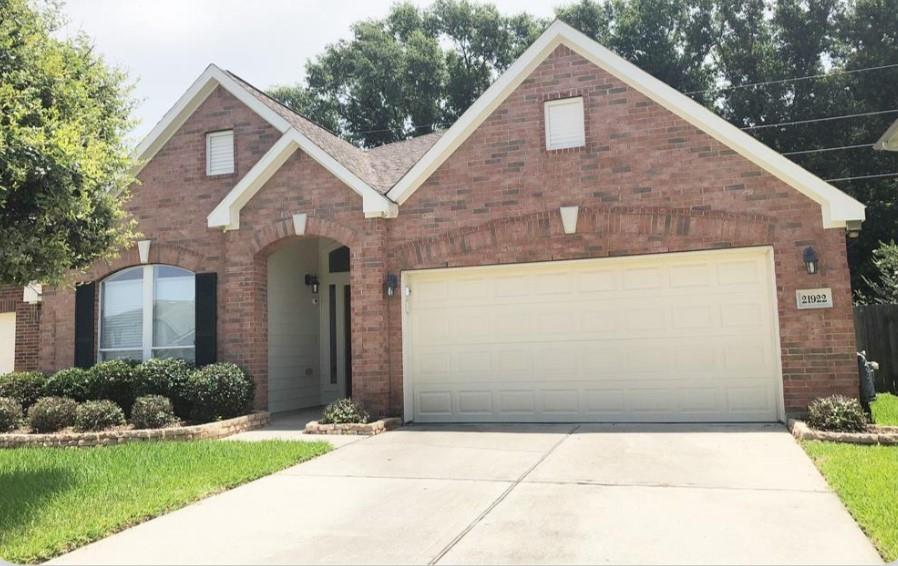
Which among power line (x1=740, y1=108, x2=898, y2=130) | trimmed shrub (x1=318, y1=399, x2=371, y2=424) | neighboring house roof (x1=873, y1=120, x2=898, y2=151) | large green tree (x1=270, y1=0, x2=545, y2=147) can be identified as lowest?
trimmed shrub (x1=318, y1=399, x2=371, y2=424)

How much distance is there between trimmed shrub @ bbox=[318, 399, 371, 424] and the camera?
10.7m

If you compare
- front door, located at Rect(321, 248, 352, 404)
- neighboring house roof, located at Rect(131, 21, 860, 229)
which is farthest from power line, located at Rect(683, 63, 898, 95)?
front door, located at Rect(321, 248, 352, 404)

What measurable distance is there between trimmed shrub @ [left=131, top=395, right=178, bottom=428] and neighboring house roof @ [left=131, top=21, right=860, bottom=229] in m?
3.32

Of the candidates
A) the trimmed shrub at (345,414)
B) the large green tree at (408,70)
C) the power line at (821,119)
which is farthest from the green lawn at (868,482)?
the large green tree at (408,70)

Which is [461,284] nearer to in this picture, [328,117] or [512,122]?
[512,122]

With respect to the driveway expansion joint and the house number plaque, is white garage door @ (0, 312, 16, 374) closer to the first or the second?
the driveway expansion joint

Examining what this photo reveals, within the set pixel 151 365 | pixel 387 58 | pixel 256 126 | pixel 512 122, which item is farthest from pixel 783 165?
pixel 387 58

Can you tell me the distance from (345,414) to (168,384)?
2978 millimetres

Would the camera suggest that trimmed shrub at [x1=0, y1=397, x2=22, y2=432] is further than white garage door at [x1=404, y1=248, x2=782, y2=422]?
Yes

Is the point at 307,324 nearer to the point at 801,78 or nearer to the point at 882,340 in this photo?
the point at 882,340

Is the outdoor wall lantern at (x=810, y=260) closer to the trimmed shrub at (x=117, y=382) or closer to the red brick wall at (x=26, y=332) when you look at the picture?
the trimmed shrub at (x=117, y=382)

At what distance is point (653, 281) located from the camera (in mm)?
10758

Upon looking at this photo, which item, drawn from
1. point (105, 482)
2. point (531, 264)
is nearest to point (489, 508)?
point (105, 482)

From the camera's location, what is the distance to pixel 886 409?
1169 centimetres
